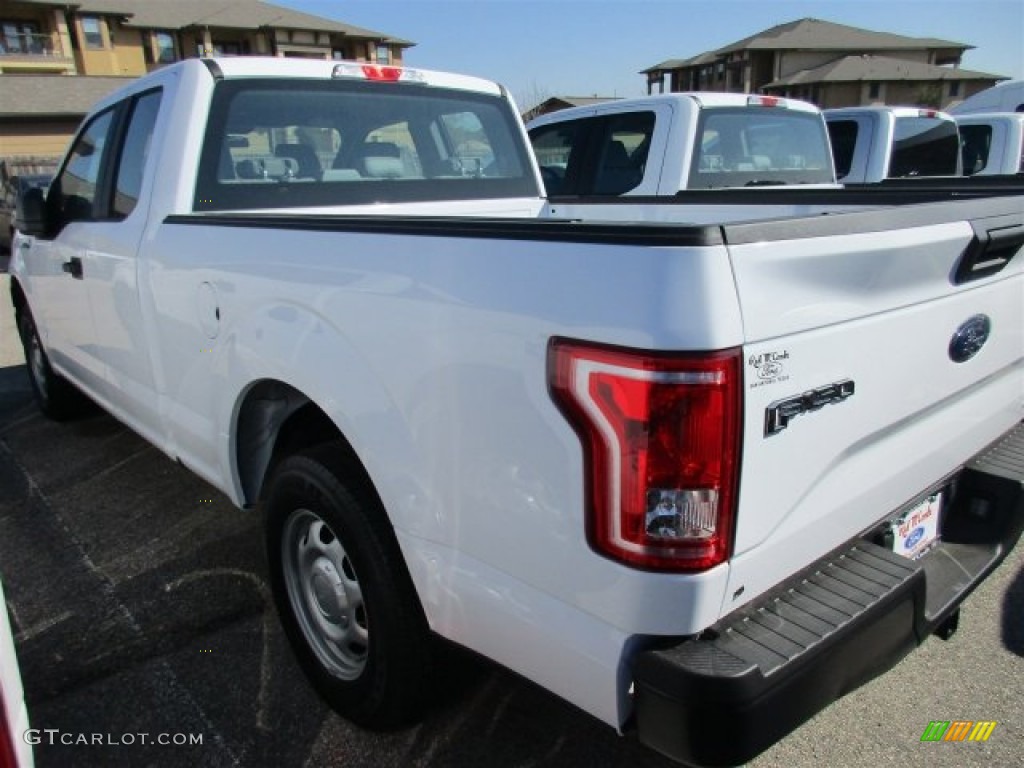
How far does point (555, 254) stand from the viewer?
4.75 ft

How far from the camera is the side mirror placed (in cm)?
377

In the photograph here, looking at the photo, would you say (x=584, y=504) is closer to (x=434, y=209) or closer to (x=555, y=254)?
(x=555, y=254)

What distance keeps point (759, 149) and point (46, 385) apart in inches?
209

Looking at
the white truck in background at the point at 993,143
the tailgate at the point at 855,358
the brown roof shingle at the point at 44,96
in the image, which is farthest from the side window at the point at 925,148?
the brown roof shingle at the point at 44,96

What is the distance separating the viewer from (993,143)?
30.9 feet

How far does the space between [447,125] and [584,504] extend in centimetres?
277

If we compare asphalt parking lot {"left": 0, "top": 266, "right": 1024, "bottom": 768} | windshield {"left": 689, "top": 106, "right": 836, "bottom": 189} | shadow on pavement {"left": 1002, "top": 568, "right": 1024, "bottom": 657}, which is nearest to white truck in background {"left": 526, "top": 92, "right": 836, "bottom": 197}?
windshield {"left": 689, "top": 106, "right": 836, "bottom": 189}

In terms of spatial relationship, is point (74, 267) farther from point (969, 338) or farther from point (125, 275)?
point (969, 338)

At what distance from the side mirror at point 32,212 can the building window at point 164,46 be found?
1831 inches

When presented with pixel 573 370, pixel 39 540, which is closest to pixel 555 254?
pixel 573 370

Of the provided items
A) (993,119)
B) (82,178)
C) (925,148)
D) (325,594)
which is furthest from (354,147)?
(993,119)

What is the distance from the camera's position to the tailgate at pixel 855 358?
4.53 ft

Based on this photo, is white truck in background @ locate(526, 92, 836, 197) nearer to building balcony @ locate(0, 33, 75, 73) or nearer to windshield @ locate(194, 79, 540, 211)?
windshield @ locate(194, 79, 540, 211)

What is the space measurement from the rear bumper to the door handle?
3.28 m
